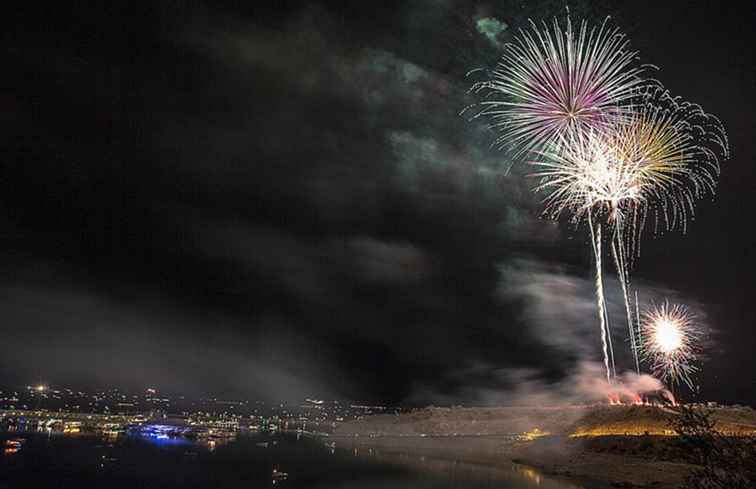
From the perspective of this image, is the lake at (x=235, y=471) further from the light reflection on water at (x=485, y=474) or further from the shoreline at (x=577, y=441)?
the shoreline at (x=577, y=441)

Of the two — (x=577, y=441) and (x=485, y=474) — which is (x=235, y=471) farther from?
(x=577, y=441)

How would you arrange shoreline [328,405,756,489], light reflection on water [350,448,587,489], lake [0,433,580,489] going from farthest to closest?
lake [0,433,580,489] → light reflection on water [350,448,587,489] → shoreline [328,405,756,489]

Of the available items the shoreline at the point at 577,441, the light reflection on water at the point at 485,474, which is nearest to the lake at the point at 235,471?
the light reflection on water at the point at 485,474

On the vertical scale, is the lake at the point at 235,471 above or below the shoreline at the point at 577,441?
below

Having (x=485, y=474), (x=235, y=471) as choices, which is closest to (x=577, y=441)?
(x=485, y=474)

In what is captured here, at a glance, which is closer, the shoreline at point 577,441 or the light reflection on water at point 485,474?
the shoreline at point 577,441

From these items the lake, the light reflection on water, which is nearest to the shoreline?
the light reflection on water

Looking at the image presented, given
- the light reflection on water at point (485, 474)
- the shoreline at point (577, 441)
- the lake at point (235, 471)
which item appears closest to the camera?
the shoreline at point (577, 441)

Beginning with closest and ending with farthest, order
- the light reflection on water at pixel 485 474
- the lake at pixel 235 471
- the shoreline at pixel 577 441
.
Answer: the shoreline at pixel 577 441, the light reflection on water at pixel 485 474, the lake at pixel 235 471

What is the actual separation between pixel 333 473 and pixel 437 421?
82454 millimetres

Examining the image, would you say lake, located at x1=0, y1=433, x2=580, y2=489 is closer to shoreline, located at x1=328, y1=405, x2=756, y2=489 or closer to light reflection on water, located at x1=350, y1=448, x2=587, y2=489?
light reflection on water, located at x1=350, y1=448, x2=587, y2=489

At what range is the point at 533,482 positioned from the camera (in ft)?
181

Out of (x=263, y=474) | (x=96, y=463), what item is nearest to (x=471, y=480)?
(x=263, y=474)

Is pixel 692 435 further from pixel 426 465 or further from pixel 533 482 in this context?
pixel 426 465
